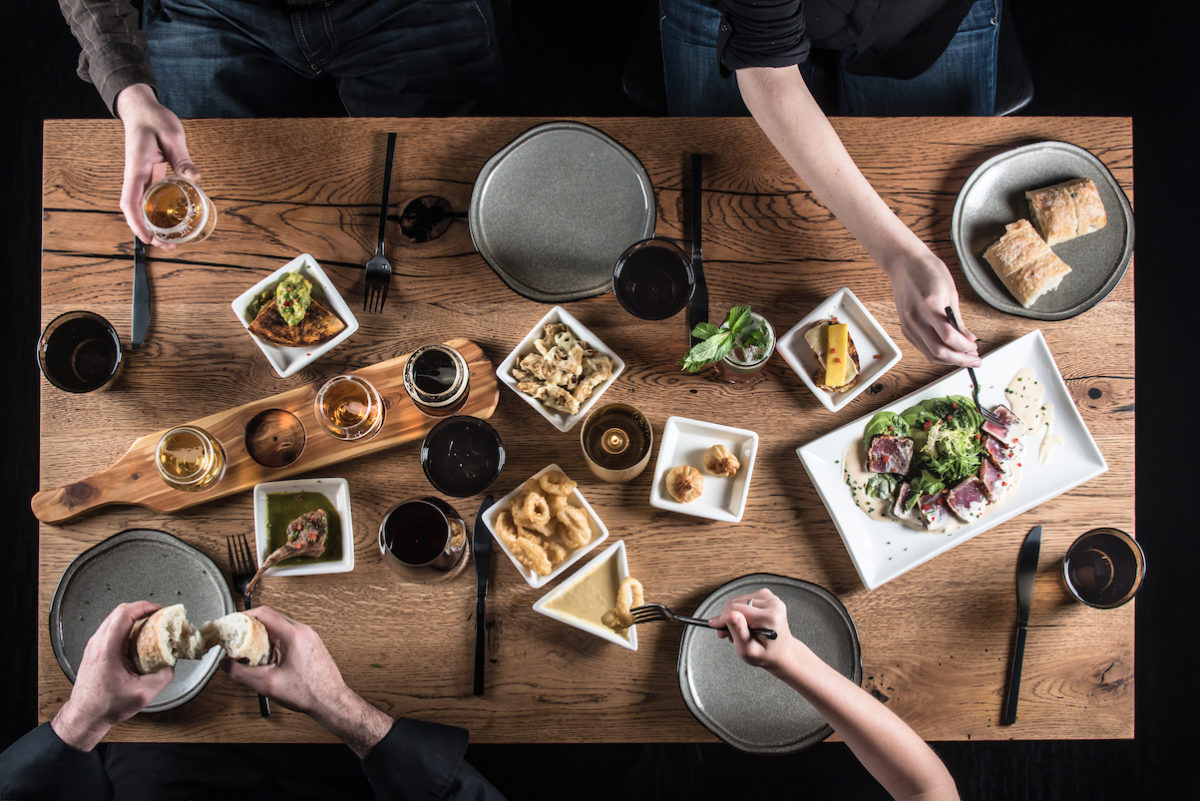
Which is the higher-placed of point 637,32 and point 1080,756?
point 637,32

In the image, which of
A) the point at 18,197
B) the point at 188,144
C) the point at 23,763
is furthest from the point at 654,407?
the point at 18,197

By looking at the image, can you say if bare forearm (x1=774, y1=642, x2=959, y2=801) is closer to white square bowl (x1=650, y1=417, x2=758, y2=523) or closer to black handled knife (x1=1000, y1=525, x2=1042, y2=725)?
black handled knife (x1=1000, y1=525, x2=1042, y2=725)

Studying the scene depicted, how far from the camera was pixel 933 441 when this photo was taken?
64.8 inches

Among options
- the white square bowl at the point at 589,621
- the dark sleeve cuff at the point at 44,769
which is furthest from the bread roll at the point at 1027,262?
the dark sleeve cuff at the point at 44,769

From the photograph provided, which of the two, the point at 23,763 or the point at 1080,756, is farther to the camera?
the point at 1080,756

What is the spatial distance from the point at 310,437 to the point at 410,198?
2.04 ft

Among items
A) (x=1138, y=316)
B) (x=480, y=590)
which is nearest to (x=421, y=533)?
(x=480, y=590)

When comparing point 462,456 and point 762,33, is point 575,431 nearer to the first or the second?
point 462,456

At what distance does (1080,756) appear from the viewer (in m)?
2.53

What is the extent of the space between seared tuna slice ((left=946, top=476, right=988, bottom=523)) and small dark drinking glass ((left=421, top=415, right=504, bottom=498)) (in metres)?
1.03

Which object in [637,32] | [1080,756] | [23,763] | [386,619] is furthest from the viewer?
[637,32]

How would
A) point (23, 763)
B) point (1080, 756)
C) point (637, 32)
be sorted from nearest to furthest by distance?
point (23, 763) < point (1080, 756) < point (637, 32)

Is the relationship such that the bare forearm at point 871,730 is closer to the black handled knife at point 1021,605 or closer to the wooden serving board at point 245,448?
the black handled knife at point 1021,605

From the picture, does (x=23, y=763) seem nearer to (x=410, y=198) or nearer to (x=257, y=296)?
(x=257, y=296)
